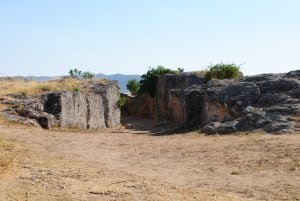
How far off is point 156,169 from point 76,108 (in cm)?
1406

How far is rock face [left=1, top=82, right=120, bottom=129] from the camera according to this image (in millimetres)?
21234

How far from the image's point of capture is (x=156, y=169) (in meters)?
11.0

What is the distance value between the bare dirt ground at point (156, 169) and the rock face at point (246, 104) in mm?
1336

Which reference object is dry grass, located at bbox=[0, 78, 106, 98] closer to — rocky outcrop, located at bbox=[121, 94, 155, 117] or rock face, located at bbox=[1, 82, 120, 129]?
rock face, located at bbox=[1, 82, 120, 129]

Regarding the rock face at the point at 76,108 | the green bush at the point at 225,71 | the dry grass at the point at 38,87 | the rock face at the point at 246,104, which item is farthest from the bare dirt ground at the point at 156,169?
the green bush at the point at 225,71

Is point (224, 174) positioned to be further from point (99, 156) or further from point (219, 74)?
point (219, 74)

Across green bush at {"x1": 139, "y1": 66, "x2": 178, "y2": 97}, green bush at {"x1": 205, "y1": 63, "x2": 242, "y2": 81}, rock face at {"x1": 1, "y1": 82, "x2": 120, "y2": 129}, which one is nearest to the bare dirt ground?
rock face at {"x1": 1, "y1": 82, "x2": 120, "y2": 129}

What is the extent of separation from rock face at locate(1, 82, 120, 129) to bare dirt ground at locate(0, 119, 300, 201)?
5.27m

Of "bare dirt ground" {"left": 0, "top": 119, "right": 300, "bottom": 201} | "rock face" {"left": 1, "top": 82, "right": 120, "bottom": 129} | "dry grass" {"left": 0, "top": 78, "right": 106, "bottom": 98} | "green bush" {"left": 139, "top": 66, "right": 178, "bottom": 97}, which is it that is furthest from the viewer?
"green bush" {"left": 139, "top": 66, "right": 178, "bottom": 97}

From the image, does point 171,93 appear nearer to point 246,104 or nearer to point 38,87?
point 38,87

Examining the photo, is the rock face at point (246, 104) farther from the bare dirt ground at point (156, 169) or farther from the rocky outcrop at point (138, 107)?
the rocky outcrop at point (138, 107)

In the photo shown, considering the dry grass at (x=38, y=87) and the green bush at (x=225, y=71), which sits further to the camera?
the green bush at (x=225, y=71)

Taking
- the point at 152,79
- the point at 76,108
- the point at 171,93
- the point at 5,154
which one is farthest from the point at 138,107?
the point at 5,154

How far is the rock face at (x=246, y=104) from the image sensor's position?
55.3 ft
